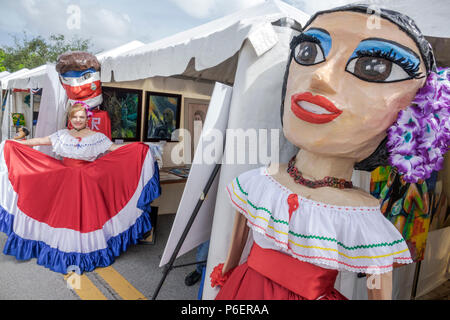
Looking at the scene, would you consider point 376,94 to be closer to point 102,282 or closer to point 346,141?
point 346,141

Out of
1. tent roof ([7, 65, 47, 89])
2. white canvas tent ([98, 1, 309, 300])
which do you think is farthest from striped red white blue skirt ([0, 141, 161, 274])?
tent roof ([7, 65, 47, 89])

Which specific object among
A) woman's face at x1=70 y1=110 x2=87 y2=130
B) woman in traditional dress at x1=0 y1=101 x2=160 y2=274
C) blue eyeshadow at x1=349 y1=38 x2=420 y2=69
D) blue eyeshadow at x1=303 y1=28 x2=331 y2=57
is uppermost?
blue eyeshadow at x1=303 y1=28 x2=331 y2=57

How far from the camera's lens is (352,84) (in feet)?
3.71

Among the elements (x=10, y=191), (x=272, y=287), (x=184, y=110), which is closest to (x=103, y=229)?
(x=10, y=191)

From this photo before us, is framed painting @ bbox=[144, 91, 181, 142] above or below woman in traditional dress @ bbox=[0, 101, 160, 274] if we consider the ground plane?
above

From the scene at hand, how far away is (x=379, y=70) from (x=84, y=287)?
2.87 meters

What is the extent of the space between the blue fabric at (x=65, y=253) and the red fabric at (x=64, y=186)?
250mm

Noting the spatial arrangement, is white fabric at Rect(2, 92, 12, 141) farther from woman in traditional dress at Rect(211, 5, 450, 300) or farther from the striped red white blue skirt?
woman in traditional dress at Rect(211, 5, 450, 300)

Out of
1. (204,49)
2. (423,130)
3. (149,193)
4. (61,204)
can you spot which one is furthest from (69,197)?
(423,130)

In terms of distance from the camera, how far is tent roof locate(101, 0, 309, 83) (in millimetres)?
1702

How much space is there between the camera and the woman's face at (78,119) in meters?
2.88

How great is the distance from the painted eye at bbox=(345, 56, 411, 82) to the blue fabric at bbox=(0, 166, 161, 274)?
2476mm

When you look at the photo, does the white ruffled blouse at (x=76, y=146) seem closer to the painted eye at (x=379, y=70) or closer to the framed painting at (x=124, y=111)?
the framed painting at (x=124, y=111)

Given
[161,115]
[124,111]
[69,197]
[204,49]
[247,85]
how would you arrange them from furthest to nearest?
1. [161,115]
2. [124,111]
3. [69,197]
4. [204,49]
5. [247,85]
